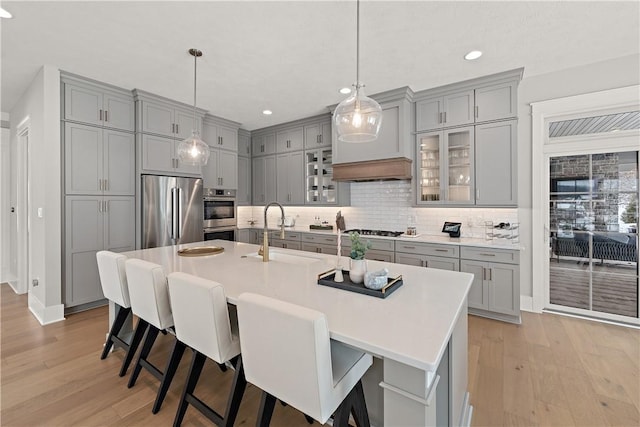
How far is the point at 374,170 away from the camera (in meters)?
4.05

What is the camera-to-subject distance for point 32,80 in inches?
137

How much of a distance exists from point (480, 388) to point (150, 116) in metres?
4.82

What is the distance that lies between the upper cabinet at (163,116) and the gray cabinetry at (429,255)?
3.62 m

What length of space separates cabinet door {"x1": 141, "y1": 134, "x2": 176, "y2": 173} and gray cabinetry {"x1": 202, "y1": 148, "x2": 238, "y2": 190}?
2.12 ft

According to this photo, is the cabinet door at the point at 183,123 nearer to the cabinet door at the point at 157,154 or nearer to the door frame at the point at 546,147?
the cabinet door at the point at 157,154

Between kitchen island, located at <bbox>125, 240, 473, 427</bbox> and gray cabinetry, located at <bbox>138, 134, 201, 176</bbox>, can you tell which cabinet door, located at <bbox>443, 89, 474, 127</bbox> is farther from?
gray cabinetry, located at <bbox>138, 134, 201, 176</bbox>

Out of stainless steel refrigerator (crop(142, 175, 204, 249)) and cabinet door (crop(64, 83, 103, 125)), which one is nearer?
cabinet door (crop(64, 83, 103, 125))

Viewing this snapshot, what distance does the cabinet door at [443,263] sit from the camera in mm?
3418

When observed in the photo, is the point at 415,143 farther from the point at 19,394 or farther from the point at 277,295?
the point at 19,394

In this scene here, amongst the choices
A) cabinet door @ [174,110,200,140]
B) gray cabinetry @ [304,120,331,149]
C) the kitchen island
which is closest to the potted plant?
the kitchen island

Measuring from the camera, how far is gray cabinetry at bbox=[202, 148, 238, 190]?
194 inches

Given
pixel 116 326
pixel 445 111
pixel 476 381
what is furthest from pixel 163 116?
pixel 476 381

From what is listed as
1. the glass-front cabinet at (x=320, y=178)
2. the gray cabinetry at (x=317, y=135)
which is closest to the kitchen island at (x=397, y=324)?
the glass-front cabinet at (x=320, y=178)

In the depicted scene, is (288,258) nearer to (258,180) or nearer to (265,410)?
(265,410)
